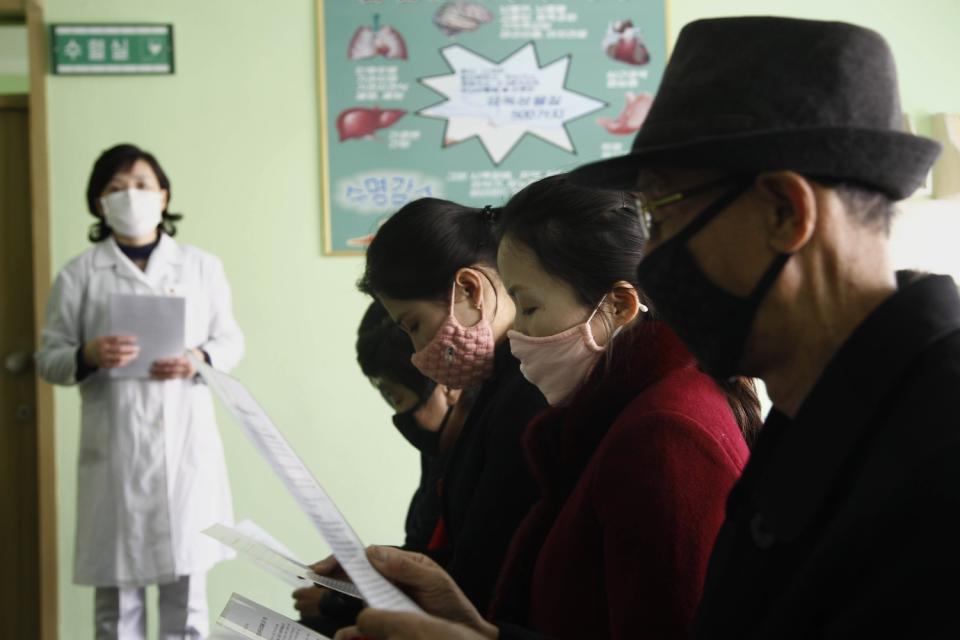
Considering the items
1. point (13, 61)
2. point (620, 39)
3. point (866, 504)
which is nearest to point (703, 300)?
point (866, 504)

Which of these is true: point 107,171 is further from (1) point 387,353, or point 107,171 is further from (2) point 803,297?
(2) point 803,297

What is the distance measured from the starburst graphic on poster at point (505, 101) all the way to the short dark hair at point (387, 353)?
1.54 metres

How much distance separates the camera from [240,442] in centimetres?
337

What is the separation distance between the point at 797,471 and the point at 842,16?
3.28 metres

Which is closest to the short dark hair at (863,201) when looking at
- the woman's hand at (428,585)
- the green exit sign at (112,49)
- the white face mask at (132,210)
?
the woman's hand at (428,585)

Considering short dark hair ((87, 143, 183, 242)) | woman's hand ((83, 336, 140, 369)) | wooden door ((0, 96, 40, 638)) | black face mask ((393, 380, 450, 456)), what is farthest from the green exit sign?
black face mask ((393, 380, 450, 456))

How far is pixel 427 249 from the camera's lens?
1.50m

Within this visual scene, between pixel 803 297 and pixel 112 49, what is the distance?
314 centimetres

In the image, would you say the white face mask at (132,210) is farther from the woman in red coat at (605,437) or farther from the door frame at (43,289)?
the woman in red coat at (605,437)

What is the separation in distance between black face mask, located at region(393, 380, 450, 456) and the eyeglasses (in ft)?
3.63

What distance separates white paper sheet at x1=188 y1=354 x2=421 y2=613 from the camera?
812 millimetres

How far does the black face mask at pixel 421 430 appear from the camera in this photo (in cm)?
190

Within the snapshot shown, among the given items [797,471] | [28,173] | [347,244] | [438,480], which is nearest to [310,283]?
[347,244]

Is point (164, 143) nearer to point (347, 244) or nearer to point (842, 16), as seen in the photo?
point (347, 244)
